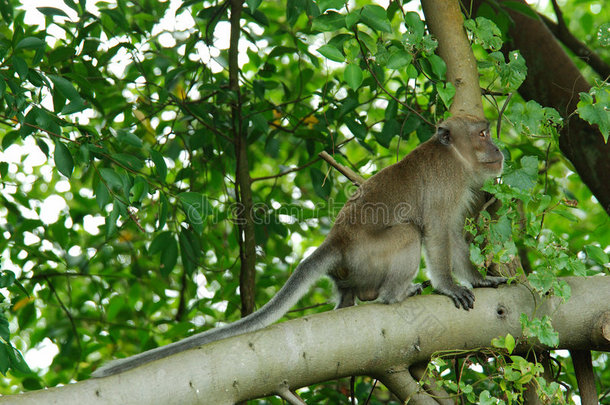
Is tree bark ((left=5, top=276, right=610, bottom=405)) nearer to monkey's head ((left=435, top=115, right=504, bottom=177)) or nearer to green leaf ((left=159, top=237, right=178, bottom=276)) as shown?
monkey's head ((left=435, top=115, right=504, bottom=177))

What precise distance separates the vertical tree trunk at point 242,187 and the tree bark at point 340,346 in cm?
188

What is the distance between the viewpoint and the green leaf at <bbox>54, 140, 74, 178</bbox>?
3.13 metres

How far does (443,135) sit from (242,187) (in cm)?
166

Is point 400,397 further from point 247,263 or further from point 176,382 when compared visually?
point 247,263

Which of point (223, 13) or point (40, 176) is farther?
point (40, 176)

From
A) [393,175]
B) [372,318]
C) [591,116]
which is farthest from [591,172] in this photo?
[372,318]

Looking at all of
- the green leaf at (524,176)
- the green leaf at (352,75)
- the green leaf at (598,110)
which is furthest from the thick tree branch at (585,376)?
the green leaf at (352,75)

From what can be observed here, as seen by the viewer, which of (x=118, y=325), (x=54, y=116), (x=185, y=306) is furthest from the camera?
(x=185, y=306)

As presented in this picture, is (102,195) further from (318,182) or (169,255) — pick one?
(318,182)

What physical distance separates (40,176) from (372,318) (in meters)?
4.88

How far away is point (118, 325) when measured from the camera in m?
5.40

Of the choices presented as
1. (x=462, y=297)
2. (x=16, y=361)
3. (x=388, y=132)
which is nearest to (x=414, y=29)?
(x=388, y=132)

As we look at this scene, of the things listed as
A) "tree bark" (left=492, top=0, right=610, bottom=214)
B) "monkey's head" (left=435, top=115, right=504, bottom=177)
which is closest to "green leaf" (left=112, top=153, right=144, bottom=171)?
"monkey's head" (left=435, top=115, right=504, bottom=177)

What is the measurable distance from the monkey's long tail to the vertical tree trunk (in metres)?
0.90
